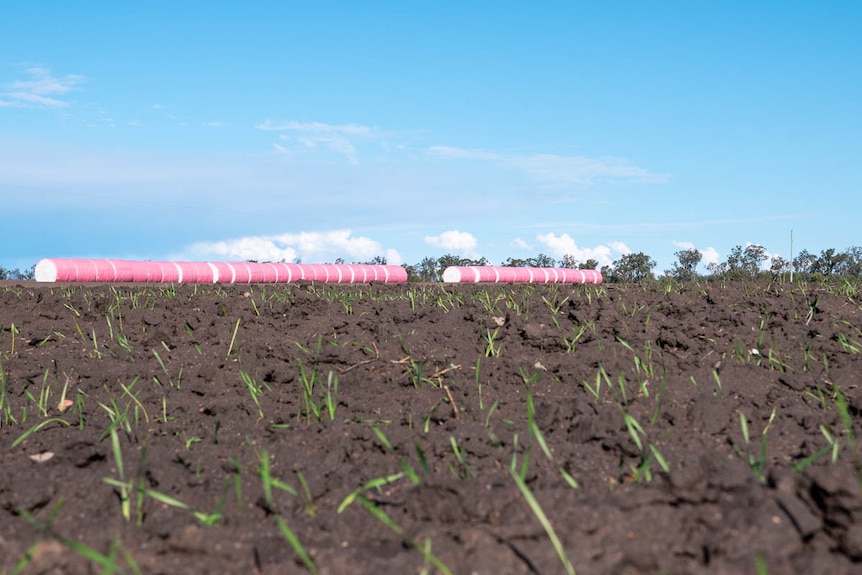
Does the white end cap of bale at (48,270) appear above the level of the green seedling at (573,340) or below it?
above

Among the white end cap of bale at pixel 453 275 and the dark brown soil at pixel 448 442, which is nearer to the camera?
the dark brown soil at pixel 448 442

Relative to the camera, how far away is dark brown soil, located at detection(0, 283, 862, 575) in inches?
74.4

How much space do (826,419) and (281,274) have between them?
23.3 meters

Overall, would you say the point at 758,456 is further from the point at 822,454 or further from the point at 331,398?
the point at 331,398

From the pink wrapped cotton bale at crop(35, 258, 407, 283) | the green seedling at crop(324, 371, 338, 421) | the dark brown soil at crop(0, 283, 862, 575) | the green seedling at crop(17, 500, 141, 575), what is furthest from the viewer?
the pink wrapped cotton bale at crop(35, 258, 407, 283)

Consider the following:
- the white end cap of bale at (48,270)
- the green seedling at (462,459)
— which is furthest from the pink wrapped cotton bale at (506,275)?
the green seedling at (462,459)

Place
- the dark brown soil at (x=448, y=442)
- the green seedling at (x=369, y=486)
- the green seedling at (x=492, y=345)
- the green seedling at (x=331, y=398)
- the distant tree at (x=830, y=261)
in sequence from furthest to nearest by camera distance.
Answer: the distant tree at (x=830, y=261)
the green seedling at (x=492, y=345)
the green seedling at (x=331, y=398)
the green seedling at (x=369, y=486)
the dark brown soil at (x=448, y=442)

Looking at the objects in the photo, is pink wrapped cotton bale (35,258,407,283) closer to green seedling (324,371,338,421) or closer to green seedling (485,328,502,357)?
green seedling (485,328,502,357)

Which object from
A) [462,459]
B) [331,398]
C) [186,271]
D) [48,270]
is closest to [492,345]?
[331,398]

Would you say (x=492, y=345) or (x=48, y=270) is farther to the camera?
(x=48, y=270)

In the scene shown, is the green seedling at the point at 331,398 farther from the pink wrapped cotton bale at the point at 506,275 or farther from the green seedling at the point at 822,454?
the pink wrapped cotton bale at the point at 506,275

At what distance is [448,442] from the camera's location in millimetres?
2820

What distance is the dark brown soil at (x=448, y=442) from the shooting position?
1891 mm

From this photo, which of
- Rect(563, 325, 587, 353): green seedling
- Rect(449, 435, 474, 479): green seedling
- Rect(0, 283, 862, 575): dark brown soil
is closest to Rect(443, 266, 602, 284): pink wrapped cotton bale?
Rect(0, 283, 862, 575): dark brown soil
